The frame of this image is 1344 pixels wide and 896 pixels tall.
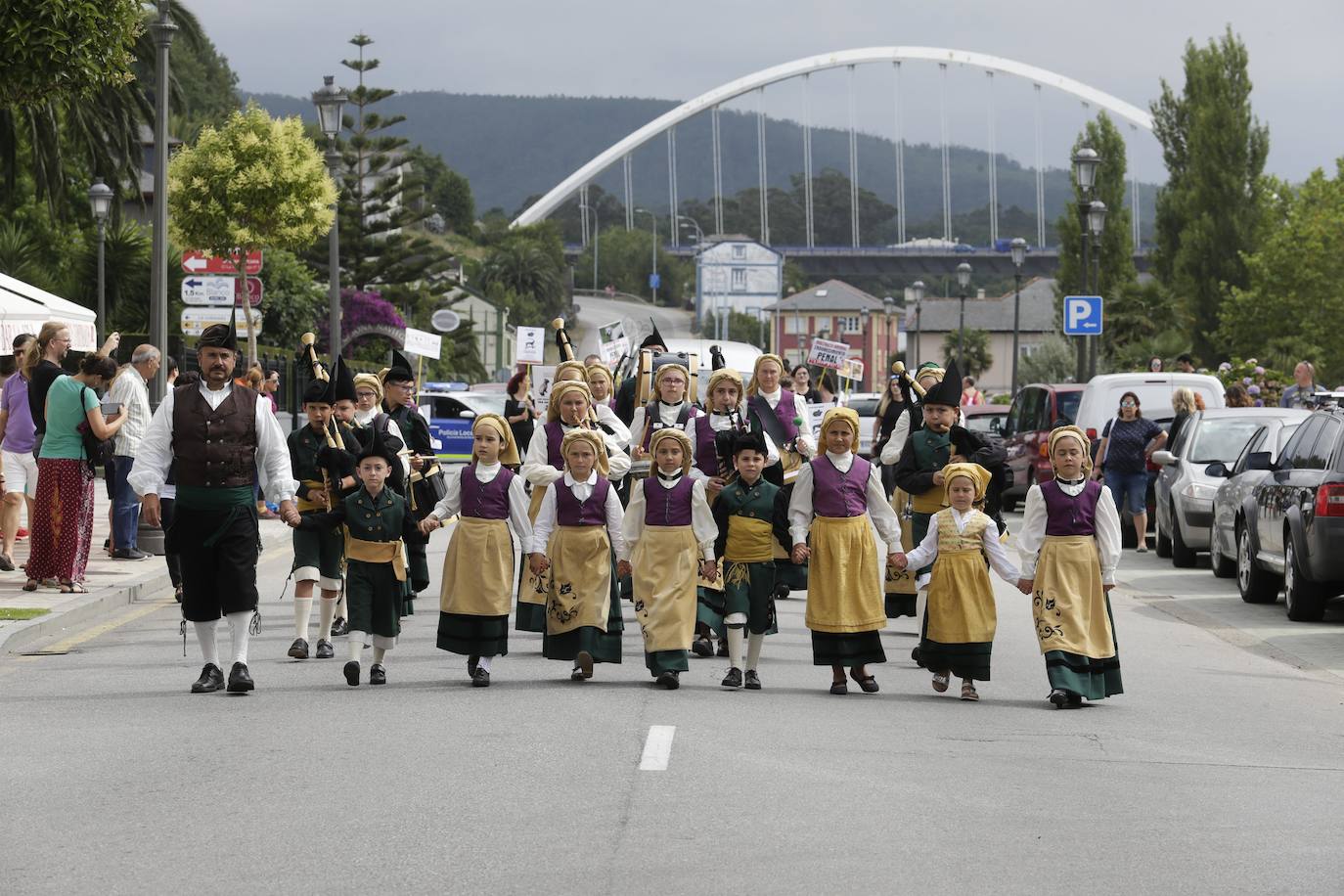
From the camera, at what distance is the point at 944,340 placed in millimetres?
151750

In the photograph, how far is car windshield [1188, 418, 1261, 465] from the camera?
21188mm

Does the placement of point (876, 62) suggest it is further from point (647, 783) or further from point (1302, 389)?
point (647, 783)

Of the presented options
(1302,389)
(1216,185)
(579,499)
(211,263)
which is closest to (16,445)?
(579,499)

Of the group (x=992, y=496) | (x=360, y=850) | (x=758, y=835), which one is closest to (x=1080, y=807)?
(x=758, y=835)

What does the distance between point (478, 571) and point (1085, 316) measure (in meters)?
23.8

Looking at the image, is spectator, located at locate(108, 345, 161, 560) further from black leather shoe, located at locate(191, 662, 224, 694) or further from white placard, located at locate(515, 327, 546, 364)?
white placard, located at locate(515, 327, 546, 364)

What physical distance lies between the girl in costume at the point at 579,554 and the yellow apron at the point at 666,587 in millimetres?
211

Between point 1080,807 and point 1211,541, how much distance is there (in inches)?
497

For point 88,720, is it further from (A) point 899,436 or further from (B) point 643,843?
(A) point 899,436

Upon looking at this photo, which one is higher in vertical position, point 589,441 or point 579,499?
point 589,441

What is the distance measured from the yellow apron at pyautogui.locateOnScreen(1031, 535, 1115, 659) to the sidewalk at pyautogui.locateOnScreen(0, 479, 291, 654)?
6.56 metres

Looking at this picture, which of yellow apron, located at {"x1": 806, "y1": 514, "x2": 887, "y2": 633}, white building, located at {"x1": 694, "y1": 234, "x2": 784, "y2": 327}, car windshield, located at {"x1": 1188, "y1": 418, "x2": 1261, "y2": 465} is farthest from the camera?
white building, located at {"x1": 694, "y1": 234, "x2": 784, "y2": 327}

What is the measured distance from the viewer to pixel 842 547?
10977 millimetres

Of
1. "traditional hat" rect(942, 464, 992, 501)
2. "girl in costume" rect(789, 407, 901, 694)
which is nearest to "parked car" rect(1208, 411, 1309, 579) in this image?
"traditional hat" rect(942, 464, 992, 501)
